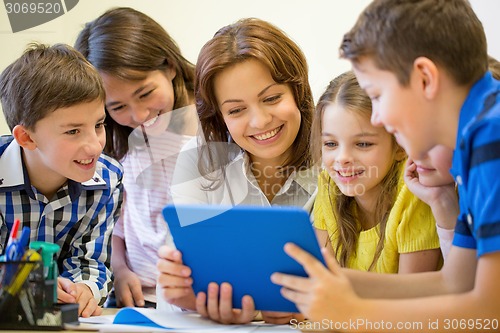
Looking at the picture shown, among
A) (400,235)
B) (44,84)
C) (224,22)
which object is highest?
(224,22)

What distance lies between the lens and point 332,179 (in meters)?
1.40

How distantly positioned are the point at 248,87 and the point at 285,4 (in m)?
0.97

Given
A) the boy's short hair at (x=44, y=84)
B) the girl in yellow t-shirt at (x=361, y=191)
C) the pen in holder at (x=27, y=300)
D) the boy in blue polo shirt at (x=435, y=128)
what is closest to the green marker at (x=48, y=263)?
the pen in holder at (x=27, y=300)

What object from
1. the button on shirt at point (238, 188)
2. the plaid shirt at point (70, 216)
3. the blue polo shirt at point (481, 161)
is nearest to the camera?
the blue polo shirt at point (481, 161)

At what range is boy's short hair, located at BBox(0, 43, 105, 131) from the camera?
55.6 inches

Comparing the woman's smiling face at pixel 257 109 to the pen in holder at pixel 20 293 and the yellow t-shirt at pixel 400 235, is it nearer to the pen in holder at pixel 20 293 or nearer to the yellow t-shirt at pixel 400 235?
the yellow t-shirt at pixel 400 235

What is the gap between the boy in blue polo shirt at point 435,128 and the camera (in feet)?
2.73

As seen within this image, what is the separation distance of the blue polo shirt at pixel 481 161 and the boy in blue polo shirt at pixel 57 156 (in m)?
0.82

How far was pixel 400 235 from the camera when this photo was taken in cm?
123

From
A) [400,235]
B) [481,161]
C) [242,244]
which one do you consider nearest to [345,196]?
[400,235]

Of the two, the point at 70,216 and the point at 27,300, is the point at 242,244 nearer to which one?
the point at 27,300

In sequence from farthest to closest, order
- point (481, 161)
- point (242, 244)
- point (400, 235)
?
point (400, 235), point (242, 244), point (481, 161)

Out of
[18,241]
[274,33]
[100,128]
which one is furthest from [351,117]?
[18,241]

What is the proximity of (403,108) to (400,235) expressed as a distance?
0.39m
